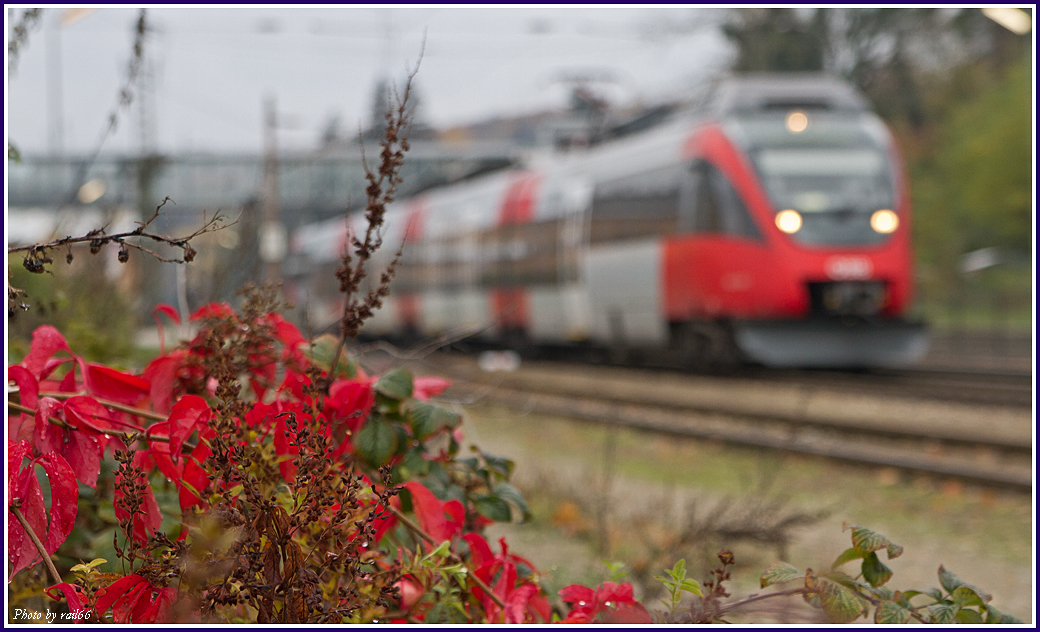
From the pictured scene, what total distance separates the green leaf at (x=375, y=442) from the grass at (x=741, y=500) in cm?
153

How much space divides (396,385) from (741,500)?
474cm

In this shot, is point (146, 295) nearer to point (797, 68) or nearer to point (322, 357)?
point (322, 357)

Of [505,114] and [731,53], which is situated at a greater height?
[731,53]

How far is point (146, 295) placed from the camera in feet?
32.3

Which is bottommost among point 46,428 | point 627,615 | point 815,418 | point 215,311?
point 815,418

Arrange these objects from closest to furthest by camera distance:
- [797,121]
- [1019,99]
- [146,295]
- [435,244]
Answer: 1. [146,295]
2. [797,121]
3. [435,244]
4. [1019,99]

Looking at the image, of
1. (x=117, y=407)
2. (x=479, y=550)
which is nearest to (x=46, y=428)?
(x=117, y=407)

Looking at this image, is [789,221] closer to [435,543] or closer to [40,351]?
[435,543]

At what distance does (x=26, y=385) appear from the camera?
5.63 feet

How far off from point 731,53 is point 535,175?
1780cm

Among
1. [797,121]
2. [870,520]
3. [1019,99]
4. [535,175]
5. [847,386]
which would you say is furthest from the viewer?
[1019,99]

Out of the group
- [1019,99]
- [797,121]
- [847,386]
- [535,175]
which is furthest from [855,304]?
[1019,99]

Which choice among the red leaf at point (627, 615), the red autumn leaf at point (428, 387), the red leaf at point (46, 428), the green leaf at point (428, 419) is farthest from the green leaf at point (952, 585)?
the red leaf at point (46, 428)

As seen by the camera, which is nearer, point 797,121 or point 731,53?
point 797,121
